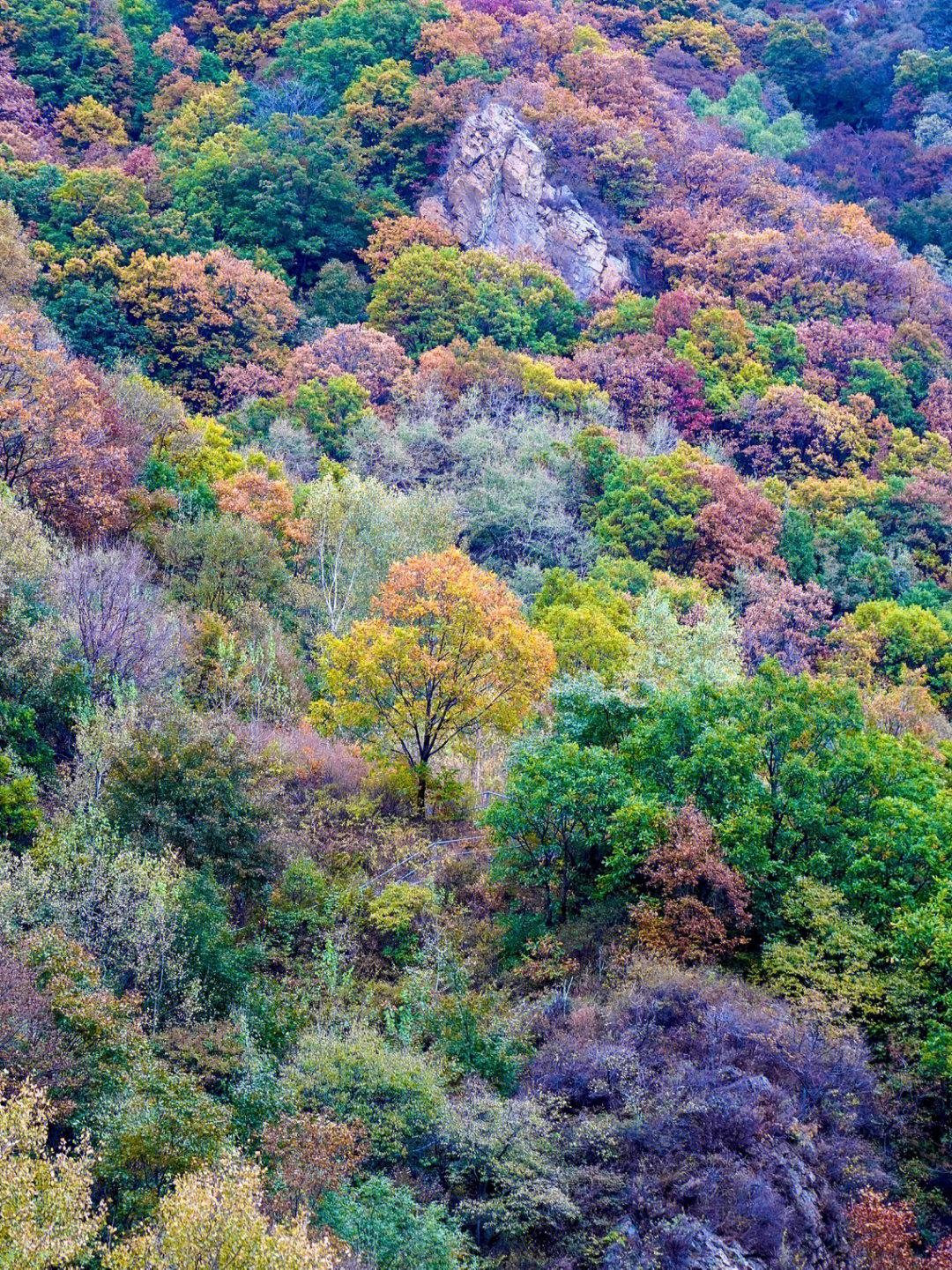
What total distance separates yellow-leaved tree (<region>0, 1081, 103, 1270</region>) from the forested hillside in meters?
0.08

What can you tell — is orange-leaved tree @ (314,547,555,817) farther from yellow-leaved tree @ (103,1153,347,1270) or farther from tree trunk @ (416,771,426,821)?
yellow-leaved tree @ (103,1153,347,1270)

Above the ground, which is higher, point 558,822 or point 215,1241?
point 215,1241

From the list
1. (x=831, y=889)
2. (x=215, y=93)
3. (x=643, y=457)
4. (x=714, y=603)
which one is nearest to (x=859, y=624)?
(x=714, y=603)

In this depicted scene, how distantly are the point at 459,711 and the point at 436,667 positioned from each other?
158 cm

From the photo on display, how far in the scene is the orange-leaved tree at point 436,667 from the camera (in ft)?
105

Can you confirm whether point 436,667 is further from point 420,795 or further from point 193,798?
point 193,798

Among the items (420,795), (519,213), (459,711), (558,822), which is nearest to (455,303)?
(519,213)

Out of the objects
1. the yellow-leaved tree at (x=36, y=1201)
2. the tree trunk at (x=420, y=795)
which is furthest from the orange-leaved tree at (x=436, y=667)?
the yellow-leaved tree at (x=36, y=1201)

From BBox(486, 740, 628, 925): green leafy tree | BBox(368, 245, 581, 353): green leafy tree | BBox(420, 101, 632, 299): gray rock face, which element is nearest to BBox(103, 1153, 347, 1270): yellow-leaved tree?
BBox(486, 740, 628, 925): green leafy tree

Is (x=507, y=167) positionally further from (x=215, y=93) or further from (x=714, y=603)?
(x=714, y=603)

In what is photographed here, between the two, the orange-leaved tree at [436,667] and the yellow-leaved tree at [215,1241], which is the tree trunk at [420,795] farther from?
the yellow-leaved tree at [215,1241]

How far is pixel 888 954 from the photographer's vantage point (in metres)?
24.9

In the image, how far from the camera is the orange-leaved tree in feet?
105

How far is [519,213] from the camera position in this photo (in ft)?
253
